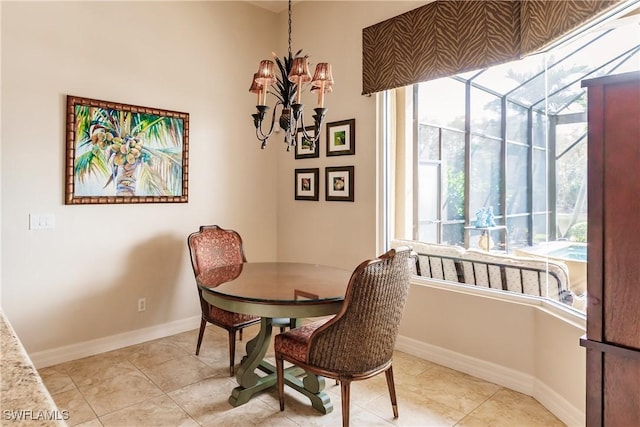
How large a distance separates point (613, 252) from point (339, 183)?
2875 millimetres

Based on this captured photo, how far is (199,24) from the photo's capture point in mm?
3816

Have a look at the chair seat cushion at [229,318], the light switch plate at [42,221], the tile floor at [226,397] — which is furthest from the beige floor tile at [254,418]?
the light switch plate at [42,221]

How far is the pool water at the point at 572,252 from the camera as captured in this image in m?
2.39

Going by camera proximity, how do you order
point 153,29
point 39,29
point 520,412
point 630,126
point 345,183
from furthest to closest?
point 345,183
point 153,29
point 39,29
point 520,412
point 630,126

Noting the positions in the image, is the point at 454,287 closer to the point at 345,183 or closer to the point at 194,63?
the point at 345,183

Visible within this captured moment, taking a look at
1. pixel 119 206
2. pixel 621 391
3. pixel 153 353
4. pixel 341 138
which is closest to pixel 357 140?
pixel 341 138

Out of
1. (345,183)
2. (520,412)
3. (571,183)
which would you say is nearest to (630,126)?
(571,183)

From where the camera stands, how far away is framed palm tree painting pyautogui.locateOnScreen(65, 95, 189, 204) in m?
3.12

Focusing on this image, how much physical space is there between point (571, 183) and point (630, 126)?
1663 mm

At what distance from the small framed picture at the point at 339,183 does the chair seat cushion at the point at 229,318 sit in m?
1.45

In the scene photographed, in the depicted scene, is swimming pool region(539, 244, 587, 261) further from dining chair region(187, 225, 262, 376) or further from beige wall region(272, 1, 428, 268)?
dining chair region(187, 225, 262, 376)

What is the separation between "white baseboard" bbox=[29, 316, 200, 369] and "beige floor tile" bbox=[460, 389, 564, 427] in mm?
2642

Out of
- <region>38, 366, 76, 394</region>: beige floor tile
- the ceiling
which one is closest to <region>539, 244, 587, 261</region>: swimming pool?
<region>38, 366, 76, 394</region>: beige floor tile

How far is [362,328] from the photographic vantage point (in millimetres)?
2031
